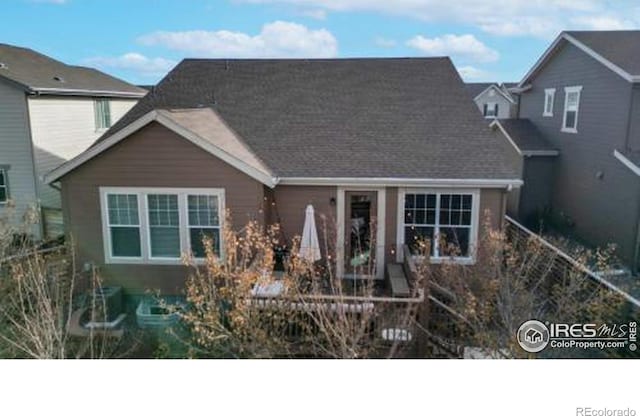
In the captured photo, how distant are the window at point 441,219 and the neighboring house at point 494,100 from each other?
6.25 ft

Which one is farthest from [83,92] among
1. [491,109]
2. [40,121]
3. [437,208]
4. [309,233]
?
[491,109]

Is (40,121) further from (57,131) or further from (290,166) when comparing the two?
(290,166)

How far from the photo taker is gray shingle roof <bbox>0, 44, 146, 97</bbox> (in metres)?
4.19

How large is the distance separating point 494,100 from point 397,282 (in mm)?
4307

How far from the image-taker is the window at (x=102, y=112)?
6.22 metres

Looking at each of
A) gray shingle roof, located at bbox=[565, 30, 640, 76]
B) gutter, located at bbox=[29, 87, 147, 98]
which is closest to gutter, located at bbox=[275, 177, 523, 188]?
gray shingle roof, located at bbox=[565, 30, 640, 76]

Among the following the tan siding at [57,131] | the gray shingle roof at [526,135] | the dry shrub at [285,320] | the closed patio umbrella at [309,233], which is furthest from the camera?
the gray shingle roof at [526,135]

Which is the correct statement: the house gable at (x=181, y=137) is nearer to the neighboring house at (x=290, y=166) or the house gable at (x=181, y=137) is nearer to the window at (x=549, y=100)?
the neighboring house at (x=290, y=166)

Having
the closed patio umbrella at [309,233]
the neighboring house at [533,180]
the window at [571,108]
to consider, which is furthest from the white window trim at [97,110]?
the window at [571,108]

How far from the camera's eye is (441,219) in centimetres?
583

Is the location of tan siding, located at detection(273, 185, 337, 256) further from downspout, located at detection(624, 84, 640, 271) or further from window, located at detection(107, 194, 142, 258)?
downspout, located at detection(624, 84, 640, 271)

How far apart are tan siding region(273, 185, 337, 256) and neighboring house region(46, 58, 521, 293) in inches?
0.5
